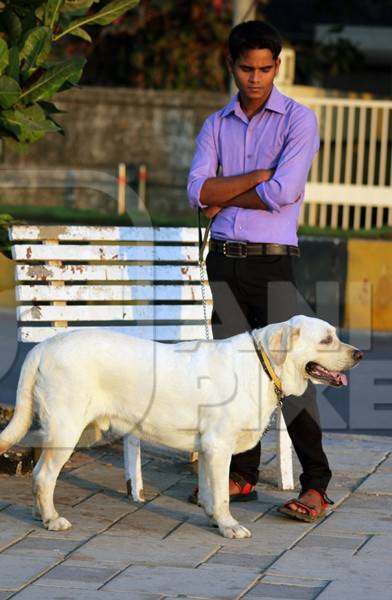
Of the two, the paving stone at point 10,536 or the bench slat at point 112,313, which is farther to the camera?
the bench slat at point 112,313

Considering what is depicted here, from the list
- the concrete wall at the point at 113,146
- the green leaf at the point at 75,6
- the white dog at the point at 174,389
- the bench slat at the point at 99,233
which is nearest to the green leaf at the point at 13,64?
the green leaf at the point at 75,6

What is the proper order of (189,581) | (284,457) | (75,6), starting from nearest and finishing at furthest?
(189,581) → (284,457) → (75,6)

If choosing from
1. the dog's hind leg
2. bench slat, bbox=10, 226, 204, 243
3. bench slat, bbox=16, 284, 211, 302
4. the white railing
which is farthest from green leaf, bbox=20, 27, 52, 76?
the white railing

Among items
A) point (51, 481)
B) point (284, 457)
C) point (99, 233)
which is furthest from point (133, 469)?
point (99, 233)

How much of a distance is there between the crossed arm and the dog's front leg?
3.96 ft

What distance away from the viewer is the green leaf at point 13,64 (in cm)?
689

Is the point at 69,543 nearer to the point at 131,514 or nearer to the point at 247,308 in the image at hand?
the point at 131,514

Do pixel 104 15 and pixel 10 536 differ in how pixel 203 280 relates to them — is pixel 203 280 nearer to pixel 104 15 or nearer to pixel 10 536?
pixel 104 15

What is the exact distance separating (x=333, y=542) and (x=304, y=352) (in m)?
0.84

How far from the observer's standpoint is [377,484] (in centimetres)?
678

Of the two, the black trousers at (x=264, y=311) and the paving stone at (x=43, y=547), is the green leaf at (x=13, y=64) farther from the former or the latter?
the paving stone at (x=43, y=547)

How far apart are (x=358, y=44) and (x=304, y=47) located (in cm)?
104

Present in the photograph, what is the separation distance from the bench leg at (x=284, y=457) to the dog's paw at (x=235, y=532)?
2.89ft

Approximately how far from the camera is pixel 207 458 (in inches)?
230
